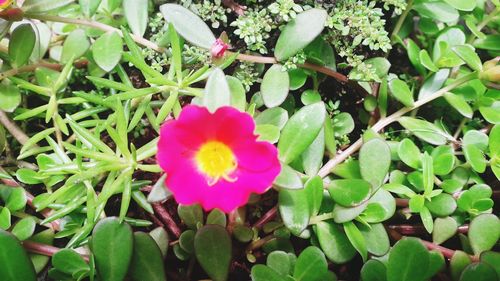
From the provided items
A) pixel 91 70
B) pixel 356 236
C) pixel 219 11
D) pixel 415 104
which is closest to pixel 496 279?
pixel 356 236

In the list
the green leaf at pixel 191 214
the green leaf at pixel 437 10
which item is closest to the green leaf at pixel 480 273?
the green leaf at pixel 191 214

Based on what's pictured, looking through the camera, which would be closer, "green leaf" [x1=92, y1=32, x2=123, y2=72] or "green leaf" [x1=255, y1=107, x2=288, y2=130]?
"green leaf" [x1=255, y1=107, x2=288, y2=130]

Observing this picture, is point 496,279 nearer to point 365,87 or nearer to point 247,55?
point 365,87

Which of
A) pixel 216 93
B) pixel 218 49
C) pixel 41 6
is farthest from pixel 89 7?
pixel 216 93

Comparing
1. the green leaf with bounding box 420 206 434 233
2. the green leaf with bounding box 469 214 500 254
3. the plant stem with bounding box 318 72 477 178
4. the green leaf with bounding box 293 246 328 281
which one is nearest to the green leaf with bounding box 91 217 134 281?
the green leaf with bounding box 293 246 328 281

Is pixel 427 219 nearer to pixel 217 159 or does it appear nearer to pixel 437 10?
pixel 217 159

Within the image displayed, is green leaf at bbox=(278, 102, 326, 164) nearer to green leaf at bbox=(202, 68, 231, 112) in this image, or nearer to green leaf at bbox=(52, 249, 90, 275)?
green leaf at bbox=(202, 68, 231, 112)
